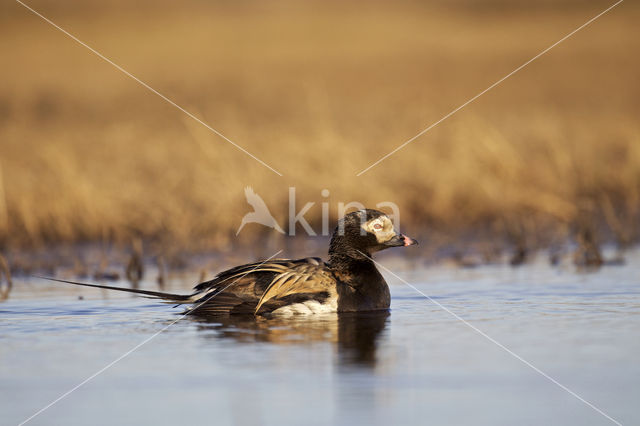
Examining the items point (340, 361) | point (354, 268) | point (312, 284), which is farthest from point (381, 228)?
point (340, 361)

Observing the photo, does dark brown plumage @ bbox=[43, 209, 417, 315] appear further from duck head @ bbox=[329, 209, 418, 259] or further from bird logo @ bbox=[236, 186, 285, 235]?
bird logo @ bbox=[236, 186, 285, 235]

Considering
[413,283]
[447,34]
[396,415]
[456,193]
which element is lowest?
[396,415]

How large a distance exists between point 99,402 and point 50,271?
20.2 ft

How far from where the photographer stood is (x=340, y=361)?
7.32 metres

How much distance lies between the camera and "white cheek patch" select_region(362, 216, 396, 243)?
34.1 feet

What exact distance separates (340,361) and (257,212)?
22.1ft

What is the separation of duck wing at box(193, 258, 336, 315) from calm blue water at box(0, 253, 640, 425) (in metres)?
0.21

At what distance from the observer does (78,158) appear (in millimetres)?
17734

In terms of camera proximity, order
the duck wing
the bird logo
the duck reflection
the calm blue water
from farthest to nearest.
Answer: the bird logo < the duck wing < the duck reflection < the calm blue water

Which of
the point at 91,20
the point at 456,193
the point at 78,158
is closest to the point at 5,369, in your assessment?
the point at 456,193

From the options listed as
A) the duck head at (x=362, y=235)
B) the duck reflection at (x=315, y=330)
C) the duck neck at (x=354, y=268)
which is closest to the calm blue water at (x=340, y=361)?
the duck reflection at (x=315, y=330)

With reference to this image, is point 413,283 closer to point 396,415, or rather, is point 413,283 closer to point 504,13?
point 396,415

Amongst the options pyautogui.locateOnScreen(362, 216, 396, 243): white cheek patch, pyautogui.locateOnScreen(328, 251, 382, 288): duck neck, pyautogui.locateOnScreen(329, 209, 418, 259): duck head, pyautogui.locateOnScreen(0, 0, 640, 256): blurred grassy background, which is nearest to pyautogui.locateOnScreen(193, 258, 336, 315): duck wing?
pyautogui.locateOnScreen(328, 251, 382, 288): duck neck

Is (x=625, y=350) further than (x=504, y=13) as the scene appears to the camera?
No
